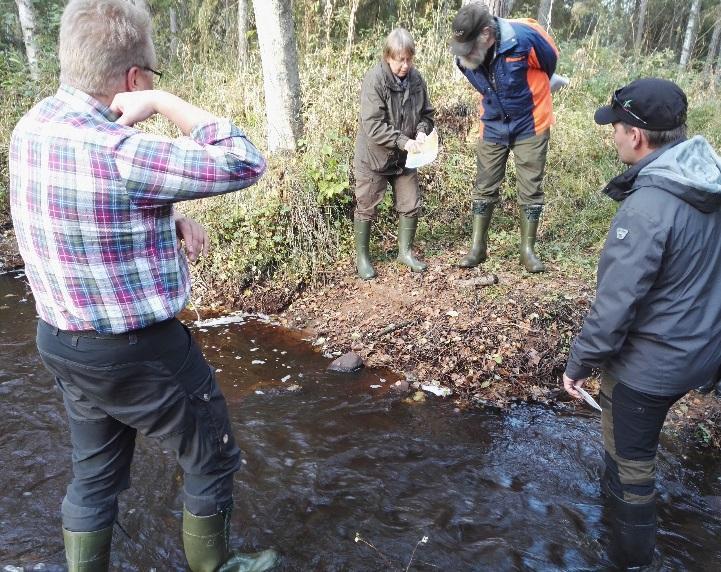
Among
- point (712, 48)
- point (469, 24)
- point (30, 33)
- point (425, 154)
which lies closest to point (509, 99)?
point (469, 24)

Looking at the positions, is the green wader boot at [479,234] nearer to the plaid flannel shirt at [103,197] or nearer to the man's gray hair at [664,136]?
the man's gray hair at [664,136]

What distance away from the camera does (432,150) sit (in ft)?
16.7

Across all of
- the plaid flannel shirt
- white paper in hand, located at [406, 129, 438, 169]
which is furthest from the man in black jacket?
white paper in hand, located at [406, 129, 438, 169]

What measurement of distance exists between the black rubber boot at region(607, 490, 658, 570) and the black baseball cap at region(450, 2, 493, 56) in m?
3.60

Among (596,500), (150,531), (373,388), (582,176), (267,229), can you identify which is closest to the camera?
(150,531)

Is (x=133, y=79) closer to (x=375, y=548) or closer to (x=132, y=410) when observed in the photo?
(x=132, y=410)

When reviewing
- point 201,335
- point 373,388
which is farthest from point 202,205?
point 373,388

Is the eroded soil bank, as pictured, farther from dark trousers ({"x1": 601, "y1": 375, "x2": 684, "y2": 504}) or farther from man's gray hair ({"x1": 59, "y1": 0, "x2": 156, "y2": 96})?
man's gray hair ({"x1": 59, "y1": 0, "x2": 156, "y2": 96})

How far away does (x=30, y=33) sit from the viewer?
1029 centimetres

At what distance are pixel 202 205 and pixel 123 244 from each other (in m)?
4.52

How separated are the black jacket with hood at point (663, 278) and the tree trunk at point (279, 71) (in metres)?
4.49

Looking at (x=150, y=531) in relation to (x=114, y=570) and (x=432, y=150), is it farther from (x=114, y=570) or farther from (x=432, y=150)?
(x=432, y=150)

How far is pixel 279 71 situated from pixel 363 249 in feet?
7.33

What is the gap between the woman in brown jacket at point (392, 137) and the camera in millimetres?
5023
